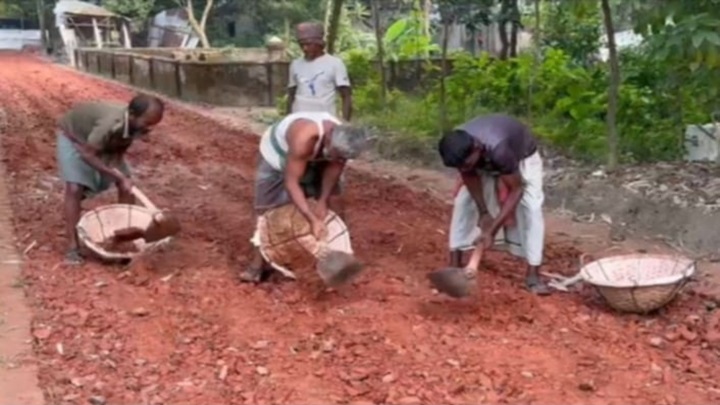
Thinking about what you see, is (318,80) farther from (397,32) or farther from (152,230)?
(397,32)

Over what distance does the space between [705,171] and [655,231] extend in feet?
3.35

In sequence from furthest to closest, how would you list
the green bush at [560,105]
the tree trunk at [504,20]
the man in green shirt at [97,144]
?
the tree trunk at [504,20] → the green bush at [560,105] → the man in green shirt at [97,144]

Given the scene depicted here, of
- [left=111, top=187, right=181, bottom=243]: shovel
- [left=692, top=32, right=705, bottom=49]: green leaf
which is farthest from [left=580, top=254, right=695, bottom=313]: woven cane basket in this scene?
[left=111, top=187, right=181, bottom=243]: shovel

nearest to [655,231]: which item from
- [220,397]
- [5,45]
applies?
[220,397]

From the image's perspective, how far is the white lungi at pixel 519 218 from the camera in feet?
18.4

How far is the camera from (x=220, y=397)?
431cm

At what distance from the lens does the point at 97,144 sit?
20.0ft

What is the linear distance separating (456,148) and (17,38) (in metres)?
48.3

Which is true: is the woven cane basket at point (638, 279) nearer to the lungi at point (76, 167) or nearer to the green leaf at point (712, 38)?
the green leaf at point (712, 38)

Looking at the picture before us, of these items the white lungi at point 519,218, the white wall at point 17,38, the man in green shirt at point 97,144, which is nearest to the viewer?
the white lungi at point 519,218

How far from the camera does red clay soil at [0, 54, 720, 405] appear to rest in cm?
438

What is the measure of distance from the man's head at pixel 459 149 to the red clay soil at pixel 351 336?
76cm

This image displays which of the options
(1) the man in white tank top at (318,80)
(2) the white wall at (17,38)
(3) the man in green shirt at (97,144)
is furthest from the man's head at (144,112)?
(2) the white wall at (17,38)

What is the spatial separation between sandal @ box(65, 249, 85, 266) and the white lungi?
2264 mm
